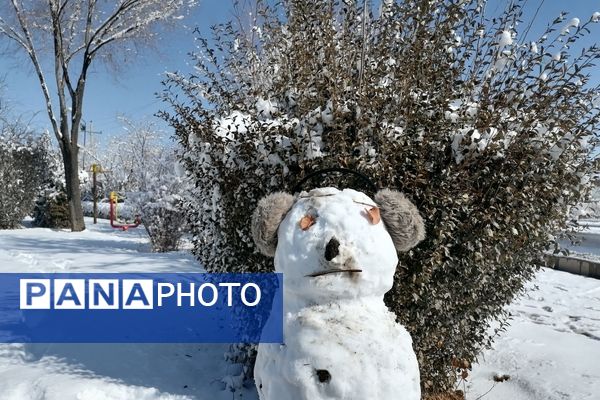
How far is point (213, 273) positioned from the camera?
356 cm

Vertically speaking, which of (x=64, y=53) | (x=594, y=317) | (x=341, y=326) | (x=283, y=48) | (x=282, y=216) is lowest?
(x=594, y=317)

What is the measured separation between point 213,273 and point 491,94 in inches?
93.2

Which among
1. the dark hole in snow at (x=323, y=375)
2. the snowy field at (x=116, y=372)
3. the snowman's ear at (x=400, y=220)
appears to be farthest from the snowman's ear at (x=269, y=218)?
the snowy field at (x=116, y=372)

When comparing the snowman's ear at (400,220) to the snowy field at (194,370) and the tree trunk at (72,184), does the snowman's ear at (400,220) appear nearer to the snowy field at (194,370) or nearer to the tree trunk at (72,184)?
the snowy field at (194,370)

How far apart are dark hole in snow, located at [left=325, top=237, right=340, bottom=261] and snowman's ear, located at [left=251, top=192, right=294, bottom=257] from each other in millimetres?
316

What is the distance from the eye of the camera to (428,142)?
284 cm

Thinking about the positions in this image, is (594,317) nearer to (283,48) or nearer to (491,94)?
(491,94)

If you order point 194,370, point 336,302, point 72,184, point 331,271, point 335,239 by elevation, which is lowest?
point 194,370

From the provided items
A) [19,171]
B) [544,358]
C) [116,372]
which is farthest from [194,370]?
[19,171]

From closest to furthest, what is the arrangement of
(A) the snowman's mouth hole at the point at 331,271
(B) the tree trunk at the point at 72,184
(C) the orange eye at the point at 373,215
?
(A) the snowman's mouth hole at the point at 331,271 < (C) the orange eye at the point at 373,215 < (B) the tree trunk at the point at 72,184

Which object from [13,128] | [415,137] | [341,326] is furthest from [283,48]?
[13,128]

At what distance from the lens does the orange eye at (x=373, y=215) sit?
204cm

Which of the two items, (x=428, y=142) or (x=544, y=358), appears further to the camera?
(x=544, y=358)

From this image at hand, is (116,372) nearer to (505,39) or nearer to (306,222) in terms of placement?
(306,222)
